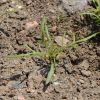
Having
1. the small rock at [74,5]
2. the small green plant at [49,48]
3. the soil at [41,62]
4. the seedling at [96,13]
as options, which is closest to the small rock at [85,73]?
the soil at [41,62]

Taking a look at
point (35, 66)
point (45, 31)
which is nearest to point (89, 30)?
point (45, 31)

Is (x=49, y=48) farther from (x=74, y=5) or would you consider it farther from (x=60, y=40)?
(x=74, y=5)

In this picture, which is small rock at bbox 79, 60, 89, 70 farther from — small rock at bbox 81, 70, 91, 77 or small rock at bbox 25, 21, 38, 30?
small rock at bbox 25, 21, 38, 30

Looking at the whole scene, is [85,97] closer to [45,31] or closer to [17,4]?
[45,31]

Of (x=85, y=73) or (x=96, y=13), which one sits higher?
(x=96, y=13)

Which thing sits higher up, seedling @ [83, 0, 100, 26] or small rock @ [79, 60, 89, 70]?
seedling @ [83, 0, 100, 26]

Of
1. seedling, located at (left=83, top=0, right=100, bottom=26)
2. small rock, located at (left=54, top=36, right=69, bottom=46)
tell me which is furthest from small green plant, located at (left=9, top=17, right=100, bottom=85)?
seedling, located at (left=83, top=0, right=100, bottom=26)

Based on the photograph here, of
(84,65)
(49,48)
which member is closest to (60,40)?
(49,48)

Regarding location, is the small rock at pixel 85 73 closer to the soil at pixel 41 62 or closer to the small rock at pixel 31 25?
the soil at pixel 41 62

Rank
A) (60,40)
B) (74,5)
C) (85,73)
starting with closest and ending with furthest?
(85,73)
(60,40)
(74,5)
